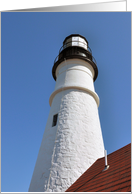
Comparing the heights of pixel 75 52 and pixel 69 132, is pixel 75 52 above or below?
above

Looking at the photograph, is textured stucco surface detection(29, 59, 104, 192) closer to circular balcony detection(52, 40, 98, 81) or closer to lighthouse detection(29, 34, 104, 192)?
lighthouse detection(29, 34, 104, 192)

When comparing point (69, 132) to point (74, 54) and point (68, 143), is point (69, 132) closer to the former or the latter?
point (68, 143)

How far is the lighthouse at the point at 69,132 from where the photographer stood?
17.5 feet

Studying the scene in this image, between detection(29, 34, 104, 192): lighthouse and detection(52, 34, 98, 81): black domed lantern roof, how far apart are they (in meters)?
0.07

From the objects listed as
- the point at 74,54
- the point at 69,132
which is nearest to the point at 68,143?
the point at 69,132

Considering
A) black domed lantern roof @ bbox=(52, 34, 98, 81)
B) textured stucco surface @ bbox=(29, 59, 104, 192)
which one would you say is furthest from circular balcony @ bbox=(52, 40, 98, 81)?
textured stucco surface @ bbox=(29, 59, 104, 192)

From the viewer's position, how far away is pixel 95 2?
7.08 ft

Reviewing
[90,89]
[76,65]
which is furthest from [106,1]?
[76,65]

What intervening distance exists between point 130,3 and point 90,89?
579 cm

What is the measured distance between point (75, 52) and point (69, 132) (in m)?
5.03

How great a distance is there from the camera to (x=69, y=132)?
20.4 feet

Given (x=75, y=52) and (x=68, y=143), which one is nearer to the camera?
(x=68, y=143)

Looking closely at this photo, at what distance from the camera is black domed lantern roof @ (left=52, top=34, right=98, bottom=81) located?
8977 millimetres

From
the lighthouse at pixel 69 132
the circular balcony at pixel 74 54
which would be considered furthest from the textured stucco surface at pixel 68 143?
the circular balcony at pixel 74 54
